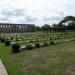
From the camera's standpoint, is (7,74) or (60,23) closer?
(7,74)

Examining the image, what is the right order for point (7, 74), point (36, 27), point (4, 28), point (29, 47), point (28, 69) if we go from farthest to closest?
point (36, 27)
point (4, 28)
point (29, 47)
point (28, 69)
point (7, 74)

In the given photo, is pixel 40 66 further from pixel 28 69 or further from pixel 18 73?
pixel 18 73

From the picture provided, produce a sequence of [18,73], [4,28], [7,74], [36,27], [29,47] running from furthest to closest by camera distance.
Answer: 1. [36,27]
2. [4,28]
3. [29,47]
4. [18,73]
5. [7,74]

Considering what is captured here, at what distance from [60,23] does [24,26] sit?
1866cm

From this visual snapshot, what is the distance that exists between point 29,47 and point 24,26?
81.3 metres

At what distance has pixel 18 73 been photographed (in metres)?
9.01

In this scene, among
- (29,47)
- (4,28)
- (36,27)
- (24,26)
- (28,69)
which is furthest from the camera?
(36,27)

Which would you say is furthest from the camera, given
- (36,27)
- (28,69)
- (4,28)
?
(36,27)

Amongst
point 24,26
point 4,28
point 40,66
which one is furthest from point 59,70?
point 24,26

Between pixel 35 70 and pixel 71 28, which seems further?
pixel 71 28

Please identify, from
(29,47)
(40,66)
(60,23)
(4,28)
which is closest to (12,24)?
(4,28)

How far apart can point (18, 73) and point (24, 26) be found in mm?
90941

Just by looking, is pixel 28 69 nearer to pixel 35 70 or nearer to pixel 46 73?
pixel 35 70

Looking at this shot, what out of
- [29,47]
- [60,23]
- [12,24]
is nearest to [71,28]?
[60,23]
